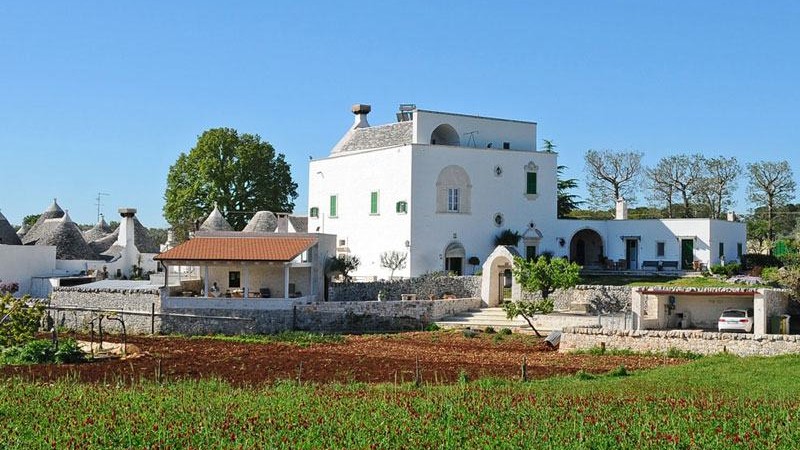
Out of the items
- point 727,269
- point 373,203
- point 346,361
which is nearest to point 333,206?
point 373,203

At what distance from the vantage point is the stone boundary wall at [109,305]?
115 ft

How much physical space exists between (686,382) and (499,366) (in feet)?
19.0

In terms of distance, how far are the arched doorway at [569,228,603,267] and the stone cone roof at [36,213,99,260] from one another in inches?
960

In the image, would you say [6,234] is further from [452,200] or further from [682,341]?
[682,341]

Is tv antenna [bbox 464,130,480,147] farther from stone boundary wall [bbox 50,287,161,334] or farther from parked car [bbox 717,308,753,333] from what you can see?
parked car [bbox 717,308,753,333]

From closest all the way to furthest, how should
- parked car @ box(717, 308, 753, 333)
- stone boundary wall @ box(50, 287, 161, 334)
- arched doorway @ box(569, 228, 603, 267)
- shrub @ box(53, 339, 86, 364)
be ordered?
shrub @ box(53, 339, 86, 364) → parked car @ box(717, 308, 753, 333) → stone boundary wall @ box(50, 287, 161, 334) → arched doorway @ box(569, 228, 603, 267)

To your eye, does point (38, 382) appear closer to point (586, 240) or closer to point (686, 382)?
point (686, 382)

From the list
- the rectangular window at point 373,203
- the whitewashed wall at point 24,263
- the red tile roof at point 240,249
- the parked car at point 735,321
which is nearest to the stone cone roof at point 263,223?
the rectangular window at point 373,203

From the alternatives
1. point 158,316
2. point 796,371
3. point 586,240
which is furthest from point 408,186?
point 796,371

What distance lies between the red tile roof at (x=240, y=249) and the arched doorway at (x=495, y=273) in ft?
23.7

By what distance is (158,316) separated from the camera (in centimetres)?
3472

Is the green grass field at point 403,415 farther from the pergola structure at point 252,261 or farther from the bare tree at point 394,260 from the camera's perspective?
the bare tree at point 394,260

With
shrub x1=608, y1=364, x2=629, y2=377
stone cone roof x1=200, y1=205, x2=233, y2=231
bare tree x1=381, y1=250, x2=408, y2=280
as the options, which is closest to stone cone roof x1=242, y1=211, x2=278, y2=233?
A: stone cone roof x1=200, y1=205, x2=233, y2=231

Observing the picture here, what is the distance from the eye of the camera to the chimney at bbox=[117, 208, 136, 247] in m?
50.3
